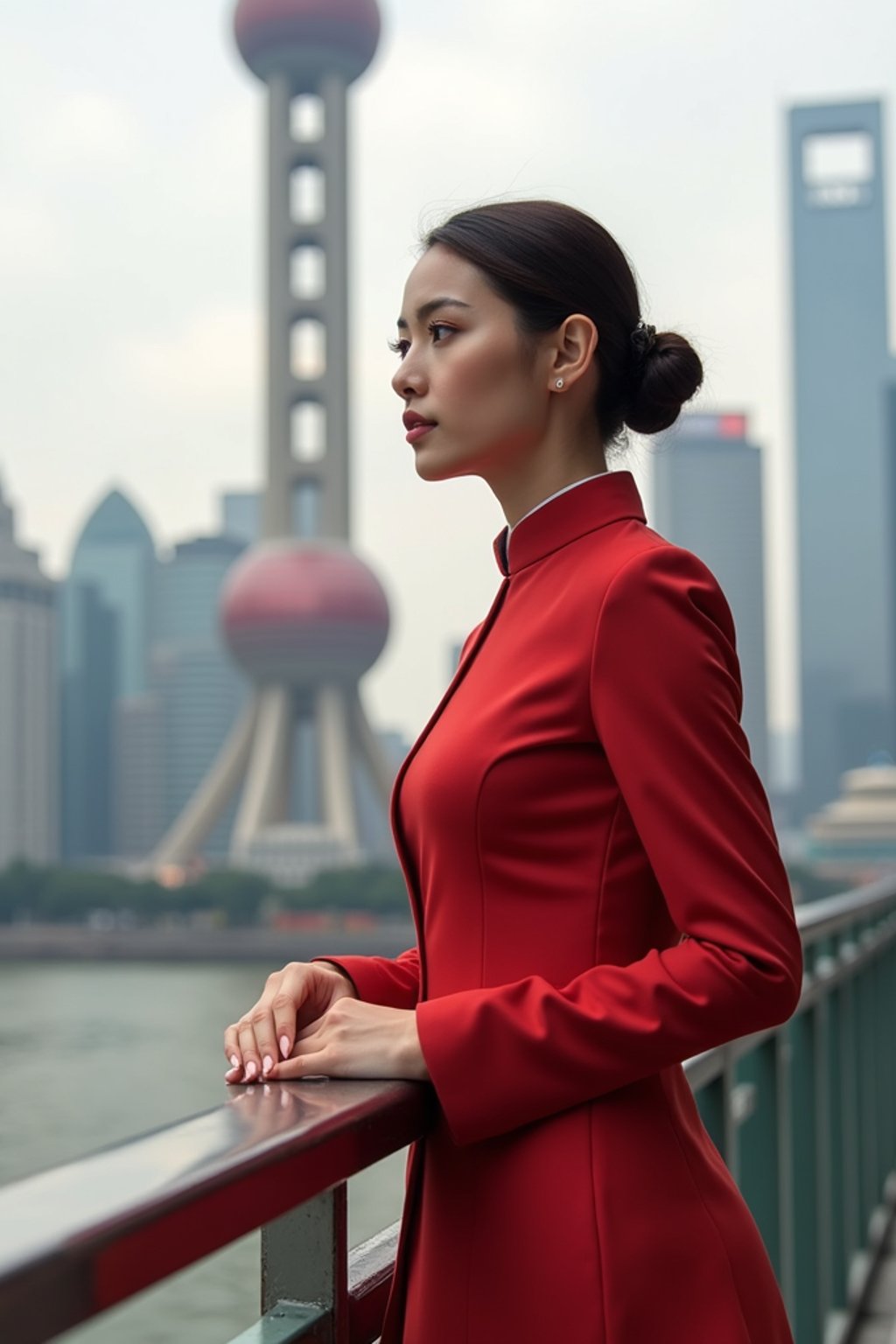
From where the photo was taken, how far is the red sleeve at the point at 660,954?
803 millimetres

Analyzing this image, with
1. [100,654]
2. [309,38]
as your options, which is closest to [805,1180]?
[309,38]

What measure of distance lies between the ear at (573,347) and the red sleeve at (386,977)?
0.32 metres

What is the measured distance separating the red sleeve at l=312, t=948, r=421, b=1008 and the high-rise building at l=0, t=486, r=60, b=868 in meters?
54.0

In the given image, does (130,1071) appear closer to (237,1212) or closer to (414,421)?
(414,421)

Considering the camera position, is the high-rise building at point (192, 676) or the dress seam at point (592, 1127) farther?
the high-rise building at point (192, 676)

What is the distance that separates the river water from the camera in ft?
44.1

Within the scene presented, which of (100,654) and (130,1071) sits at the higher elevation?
(100,654)

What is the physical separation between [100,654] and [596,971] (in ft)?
254

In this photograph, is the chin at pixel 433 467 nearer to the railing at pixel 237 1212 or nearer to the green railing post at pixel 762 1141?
the railing at pixel 237 1212

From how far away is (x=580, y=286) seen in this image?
95 cm

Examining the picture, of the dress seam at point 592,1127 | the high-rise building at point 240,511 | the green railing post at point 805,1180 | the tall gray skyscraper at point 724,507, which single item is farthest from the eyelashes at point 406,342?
the high-rise building at point 240,511

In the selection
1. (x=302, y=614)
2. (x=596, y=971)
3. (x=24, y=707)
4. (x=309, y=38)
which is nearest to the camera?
(x=596, y=971)

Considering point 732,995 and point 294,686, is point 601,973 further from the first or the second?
point 294,686

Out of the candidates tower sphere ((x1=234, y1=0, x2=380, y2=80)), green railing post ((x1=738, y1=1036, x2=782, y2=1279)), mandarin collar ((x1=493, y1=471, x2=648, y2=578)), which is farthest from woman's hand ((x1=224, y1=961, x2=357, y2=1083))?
tower sphere ((x1=234, y1=0, x2=380, y2=80))
